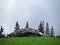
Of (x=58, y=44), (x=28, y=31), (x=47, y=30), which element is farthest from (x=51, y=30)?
(x=58, y=44)

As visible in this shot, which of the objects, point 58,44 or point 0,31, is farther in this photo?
point 0,31

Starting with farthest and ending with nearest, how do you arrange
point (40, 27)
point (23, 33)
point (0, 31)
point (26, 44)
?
point (40, 27)
point (0, 31)
point (23, 33)
point (26, 44)

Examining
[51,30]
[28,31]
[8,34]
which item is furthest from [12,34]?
[51,30]

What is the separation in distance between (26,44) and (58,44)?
30.0ft

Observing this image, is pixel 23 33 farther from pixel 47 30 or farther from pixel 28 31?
pixel 47 30

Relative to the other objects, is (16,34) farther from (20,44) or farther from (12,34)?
(20,44)

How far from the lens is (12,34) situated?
323ft

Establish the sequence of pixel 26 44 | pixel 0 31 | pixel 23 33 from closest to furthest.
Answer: pixel 26 44 → pixel 23 33 → pixel 0 31

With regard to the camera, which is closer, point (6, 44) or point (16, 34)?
point (6, 44)

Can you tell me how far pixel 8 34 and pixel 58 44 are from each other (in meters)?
48.6

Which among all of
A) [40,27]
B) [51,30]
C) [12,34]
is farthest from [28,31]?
[51,30]

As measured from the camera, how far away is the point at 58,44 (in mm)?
55000

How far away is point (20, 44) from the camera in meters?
53.9

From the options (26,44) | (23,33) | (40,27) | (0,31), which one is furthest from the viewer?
(40,27)
